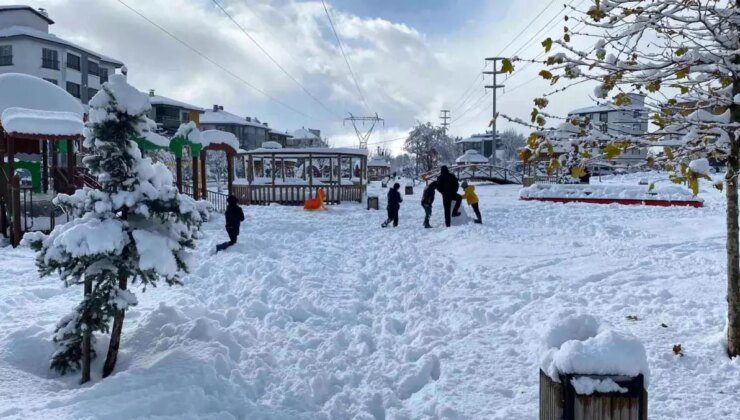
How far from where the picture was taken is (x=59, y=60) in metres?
43.6

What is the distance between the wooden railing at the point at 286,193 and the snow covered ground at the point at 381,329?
13.7 m

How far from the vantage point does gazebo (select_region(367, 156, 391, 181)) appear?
71188 millimetres

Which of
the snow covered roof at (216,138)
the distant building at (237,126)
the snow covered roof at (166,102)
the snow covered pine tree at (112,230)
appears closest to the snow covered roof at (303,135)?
the distant building at (237,126)

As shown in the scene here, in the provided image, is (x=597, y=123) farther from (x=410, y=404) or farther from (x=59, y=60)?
(x=59, y=60)

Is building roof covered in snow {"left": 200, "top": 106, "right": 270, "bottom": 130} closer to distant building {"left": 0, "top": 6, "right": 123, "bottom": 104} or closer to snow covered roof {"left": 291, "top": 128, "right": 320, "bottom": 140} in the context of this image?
snow covered roof {"left": 291, "top": 128, "right": 320, "bottom": 140}

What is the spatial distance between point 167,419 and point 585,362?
313cm

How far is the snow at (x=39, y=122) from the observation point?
42.4 ft

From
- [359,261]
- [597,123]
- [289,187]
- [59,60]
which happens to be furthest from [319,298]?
[59,60]

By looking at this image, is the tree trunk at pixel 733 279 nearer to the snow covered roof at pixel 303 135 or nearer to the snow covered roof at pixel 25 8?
the snow covered roof at pixel 25 8

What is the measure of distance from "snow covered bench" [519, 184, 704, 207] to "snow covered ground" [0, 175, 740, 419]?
9.75 metres

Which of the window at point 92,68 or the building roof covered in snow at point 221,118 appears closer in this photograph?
the window at point 92,68

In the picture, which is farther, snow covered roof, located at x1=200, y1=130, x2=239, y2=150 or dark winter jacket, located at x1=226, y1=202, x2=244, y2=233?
snow covered roof, located at x1=200, y1=130, x2=239, y2=150

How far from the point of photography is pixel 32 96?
1477 centimetres

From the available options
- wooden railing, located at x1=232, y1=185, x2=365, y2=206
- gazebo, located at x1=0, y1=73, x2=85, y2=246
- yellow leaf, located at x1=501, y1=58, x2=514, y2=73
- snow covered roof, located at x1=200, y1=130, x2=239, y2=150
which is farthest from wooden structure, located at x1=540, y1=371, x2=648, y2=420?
wooden railing, located at x1=232, y1=185, x2=365, y2=206
